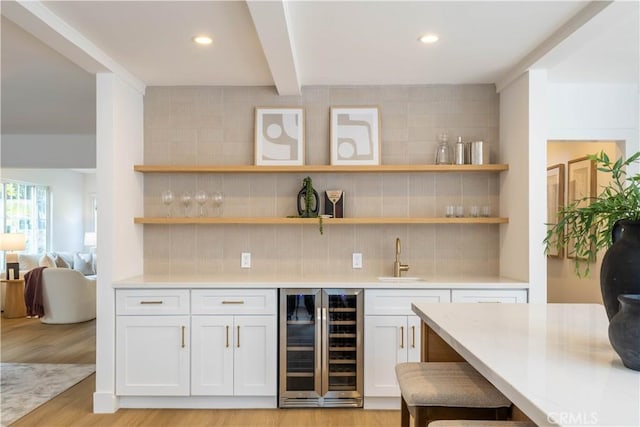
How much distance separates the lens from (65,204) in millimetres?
9961

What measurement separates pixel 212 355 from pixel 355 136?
196 centimetres

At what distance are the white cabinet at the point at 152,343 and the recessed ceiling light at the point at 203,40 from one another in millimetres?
1672

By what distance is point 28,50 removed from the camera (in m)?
3.14

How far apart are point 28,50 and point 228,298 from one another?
2142mm

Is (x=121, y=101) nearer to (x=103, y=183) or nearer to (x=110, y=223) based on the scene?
(x=103, y=183)

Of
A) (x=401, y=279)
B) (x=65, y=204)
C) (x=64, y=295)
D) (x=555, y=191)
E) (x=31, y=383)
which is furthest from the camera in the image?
(x=65, y=204)

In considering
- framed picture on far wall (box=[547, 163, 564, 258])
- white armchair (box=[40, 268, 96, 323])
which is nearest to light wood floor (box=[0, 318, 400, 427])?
white armchair (box=[40, 268, 96, 323])

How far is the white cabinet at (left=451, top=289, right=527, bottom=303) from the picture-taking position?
3248mm

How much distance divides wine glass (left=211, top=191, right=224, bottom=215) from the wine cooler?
96cm

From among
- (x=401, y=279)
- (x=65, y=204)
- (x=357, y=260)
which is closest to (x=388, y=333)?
(x=401, y=279)

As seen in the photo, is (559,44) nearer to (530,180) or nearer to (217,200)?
(530,180)

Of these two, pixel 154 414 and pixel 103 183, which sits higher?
pixel 103 183

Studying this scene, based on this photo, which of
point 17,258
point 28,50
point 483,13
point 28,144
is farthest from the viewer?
point 17,258

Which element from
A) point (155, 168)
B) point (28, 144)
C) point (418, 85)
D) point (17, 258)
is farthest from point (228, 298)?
point (17, 258)
